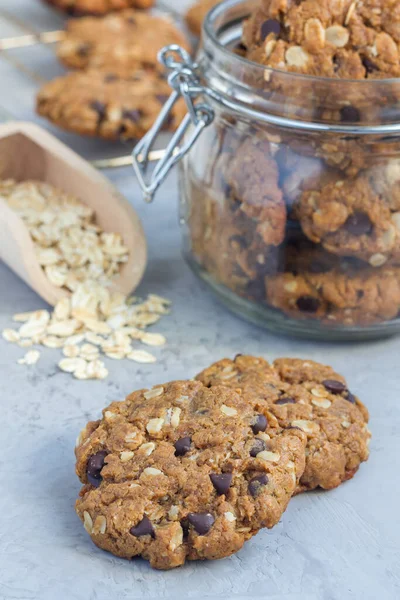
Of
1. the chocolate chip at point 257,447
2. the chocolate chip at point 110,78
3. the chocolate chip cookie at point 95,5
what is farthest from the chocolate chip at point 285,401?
the chocolate chip cookie at point 95,5

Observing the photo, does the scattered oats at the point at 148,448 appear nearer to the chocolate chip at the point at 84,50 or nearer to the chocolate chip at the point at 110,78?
the chocolate chip at the point at 110,78

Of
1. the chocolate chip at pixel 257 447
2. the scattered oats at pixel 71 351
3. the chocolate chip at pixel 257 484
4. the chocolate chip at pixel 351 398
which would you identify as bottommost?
the scattered oats at pixel 71 351

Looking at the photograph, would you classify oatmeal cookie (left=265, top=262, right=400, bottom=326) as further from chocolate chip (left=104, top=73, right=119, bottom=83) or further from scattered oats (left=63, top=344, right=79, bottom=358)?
chocolate chip (left=104, top=73, right=119, bottom=83)

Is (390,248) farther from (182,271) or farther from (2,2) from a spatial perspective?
(2,2)

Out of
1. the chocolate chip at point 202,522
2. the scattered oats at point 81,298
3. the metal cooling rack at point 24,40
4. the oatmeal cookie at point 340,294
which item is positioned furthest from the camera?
the metal cooling rack at point 24,40

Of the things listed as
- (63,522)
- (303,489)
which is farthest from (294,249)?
(63,522)

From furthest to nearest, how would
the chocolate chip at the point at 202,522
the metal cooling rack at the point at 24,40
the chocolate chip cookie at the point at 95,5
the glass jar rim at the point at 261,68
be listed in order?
the chocolate chip cookie at the point at 95,5, the metal cooling rack at the point at 24,40, the glass jar rim at the point at 261,68, the chocolate chip at the point at 202,522
